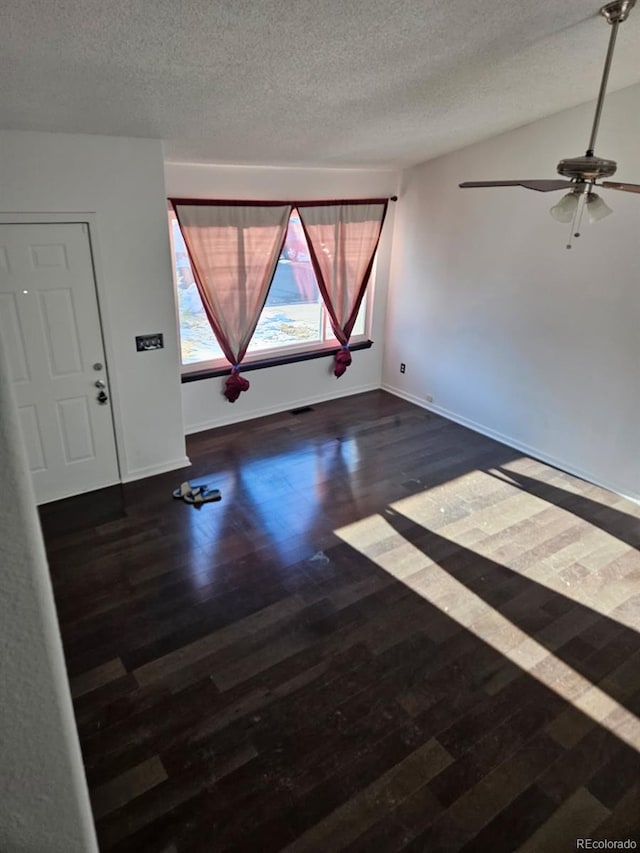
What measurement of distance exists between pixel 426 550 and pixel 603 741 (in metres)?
1.40

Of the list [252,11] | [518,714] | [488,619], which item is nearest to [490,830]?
[518,714]

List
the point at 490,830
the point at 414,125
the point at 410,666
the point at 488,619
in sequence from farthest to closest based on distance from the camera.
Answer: the point at 414,125, the point at 488,619, the point at 410,666, the point at 490,830

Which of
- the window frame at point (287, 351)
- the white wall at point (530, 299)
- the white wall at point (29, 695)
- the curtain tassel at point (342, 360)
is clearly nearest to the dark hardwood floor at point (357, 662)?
the white wall at point (530, 299)

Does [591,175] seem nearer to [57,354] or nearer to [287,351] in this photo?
[57,354]

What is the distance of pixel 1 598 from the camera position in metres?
0.47

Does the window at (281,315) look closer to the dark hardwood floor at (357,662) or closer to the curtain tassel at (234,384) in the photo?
the curtain tassel at (234,384)

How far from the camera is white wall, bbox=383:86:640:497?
12.6 feet

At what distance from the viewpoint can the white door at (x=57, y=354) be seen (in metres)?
3.36

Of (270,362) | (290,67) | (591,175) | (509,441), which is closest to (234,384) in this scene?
(270,362)

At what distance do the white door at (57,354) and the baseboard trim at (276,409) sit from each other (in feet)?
3.77

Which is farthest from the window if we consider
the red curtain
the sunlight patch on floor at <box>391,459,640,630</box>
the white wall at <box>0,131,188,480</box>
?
the sunlight patch on floor at <box>391,459,640,630</box>

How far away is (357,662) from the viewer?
2604 mm

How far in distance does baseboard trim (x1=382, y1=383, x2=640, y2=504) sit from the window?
89 centimetres

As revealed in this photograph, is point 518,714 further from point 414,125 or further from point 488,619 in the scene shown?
point 414,125
